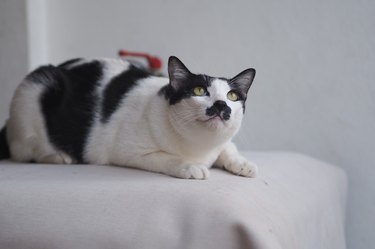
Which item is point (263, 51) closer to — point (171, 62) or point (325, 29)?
point (325, 29)

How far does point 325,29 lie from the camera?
1.54 metres

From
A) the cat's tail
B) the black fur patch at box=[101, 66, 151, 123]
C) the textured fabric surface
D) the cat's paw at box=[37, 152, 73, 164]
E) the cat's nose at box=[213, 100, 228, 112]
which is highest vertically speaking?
the cat's nose at box=[213, 100, 228, 112]

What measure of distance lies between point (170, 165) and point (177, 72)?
24 centimetres

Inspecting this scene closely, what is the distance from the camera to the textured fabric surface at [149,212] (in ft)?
2.17

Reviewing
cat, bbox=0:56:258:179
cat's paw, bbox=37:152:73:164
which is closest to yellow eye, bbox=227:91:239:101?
cat, bbox=0:56:258:179

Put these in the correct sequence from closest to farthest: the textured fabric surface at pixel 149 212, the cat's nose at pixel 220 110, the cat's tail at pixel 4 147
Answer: the textured fabric surface at pixel 149 212 < the cat's nose at pixel 220 110 < the cat's tail at pixel 4 147

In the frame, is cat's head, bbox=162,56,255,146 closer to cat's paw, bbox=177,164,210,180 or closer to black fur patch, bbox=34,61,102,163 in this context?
cat's paw, bbox=177,164,210,180

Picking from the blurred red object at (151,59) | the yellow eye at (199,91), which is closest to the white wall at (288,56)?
the blurred red object at (151,59)

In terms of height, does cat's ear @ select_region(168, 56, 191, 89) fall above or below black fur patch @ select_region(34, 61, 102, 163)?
above

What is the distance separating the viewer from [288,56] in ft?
5.25

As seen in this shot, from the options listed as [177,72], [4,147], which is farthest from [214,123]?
[4,147]

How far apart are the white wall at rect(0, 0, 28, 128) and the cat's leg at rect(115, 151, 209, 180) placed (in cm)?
106

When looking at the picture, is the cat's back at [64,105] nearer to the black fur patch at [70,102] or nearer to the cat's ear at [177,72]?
the black fur patch at [70,102]

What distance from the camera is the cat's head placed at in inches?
33.0
